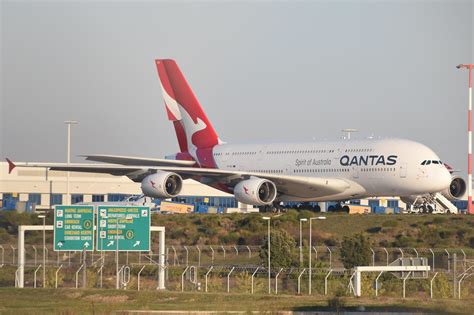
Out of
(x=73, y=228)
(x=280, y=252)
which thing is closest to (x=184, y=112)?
(x=280, y=252)

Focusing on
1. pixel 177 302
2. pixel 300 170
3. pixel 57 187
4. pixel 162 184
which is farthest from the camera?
pixel 57 187

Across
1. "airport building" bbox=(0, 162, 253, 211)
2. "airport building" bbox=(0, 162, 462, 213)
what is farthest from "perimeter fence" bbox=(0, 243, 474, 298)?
"airport building" bbox=(0, 162, 253, 211)

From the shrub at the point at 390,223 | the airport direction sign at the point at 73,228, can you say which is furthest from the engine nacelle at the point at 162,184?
the airport direction sign at the point at 73,228

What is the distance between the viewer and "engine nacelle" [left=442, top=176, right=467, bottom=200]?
269 feet

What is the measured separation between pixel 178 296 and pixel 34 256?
784 inches

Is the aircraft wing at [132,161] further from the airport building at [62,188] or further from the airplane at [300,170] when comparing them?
the airport building at [62,188]

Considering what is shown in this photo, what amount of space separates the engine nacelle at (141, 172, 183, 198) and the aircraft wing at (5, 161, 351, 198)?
0.77 m

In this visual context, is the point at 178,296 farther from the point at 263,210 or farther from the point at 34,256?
the point at 263,210

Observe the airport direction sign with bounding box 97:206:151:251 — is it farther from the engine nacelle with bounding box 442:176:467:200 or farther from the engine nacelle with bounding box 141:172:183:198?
the engine nacelle with bounding box 442:176:467:200

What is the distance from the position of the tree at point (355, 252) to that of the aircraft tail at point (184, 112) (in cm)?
2615

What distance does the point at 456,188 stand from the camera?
82.2 m

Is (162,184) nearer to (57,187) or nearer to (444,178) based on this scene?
(444,178)

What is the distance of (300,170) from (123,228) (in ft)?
80.3

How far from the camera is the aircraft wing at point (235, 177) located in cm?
7919
